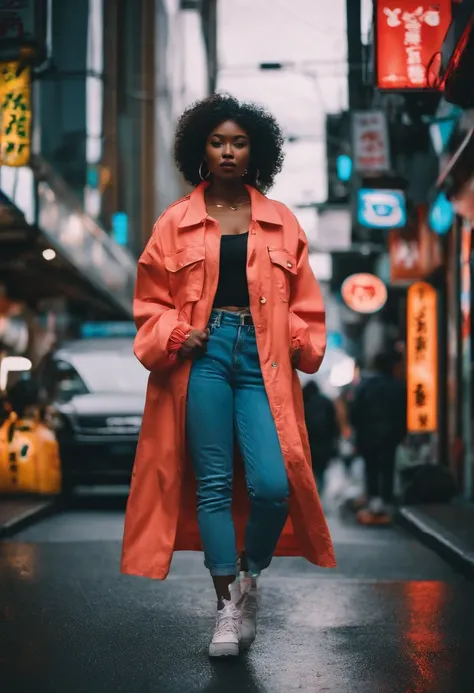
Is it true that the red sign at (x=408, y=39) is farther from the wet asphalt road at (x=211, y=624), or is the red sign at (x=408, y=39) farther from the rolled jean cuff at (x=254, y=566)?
the rolled jean cuff at (x=254, y=566)

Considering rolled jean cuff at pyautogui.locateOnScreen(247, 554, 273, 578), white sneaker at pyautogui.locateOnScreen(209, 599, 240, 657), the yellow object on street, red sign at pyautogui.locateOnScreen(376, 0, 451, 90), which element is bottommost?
the yellow object on street

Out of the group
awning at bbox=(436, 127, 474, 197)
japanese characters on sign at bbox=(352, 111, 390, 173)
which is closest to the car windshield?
awning at bbox=(436, 127, 474, 197)

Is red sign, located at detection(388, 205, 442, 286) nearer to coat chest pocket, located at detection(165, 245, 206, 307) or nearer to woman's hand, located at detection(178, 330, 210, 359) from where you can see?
coat chest pocket, located at detection(165, 245, 206, 307)

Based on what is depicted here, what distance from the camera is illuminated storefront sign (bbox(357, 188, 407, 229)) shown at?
17.8m

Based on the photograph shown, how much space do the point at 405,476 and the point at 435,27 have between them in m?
5.13

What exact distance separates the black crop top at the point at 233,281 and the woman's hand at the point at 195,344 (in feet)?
0.65

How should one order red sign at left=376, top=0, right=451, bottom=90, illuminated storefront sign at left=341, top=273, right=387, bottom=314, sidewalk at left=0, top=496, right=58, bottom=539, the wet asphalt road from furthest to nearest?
illuminated storefront sign at left=341, top=273, right=387, bottom=314 < red sign at left=376, top=0, right=451, bottom=90 < sidewalk at left=0, top=496, right=58, bottom=539 < the wet asphalt road

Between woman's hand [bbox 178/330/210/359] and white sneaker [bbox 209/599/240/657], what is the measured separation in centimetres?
94

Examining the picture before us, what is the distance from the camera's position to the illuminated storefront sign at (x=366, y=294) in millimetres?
22609

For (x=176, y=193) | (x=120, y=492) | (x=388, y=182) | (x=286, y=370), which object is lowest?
(x=120, y=492)

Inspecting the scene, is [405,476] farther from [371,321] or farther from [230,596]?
[371,321]

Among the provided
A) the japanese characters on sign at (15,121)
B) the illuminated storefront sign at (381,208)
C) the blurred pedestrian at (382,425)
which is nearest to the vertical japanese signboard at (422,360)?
the illuminated storefront sign at (381,208)

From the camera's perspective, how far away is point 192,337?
4.32 metres

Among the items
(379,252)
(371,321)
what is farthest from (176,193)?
(379,252)
